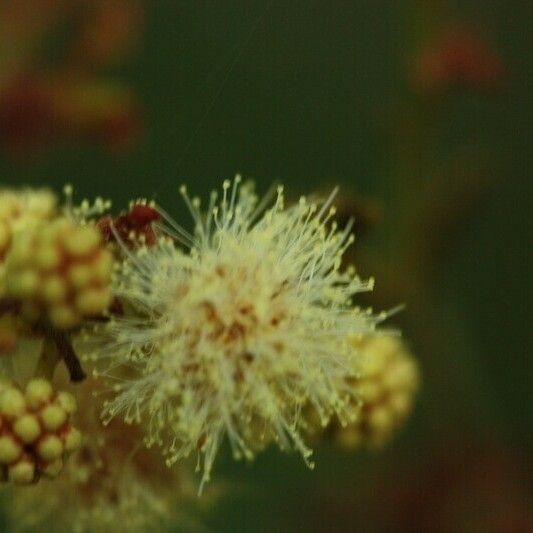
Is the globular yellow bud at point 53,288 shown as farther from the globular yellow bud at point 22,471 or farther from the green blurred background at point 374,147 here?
the green blurred background at point 374,147

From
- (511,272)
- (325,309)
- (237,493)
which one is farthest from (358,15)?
(325,309)

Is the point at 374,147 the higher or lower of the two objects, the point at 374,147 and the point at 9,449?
the higher

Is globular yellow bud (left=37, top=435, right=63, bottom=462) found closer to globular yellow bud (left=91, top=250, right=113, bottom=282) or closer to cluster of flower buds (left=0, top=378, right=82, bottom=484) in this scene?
cluster of flower buds (left=0, top=378, right=82, bottom=484)

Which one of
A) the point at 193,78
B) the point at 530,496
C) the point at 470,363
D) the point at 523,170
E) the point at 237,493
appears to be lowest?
the point at 237,493

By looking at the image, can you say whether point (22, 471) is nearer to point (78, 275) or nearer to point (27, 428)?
point (27, 428)

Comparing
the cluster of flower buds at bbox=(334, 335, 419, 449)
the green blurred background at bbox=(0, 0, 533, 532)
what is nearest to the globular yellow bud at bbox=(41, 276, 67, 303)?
the cluster of flower buds at bbox=(334, 335, 419, 449)

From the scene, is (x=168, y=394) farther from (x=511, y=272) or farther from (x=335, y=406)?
(x=511, y=272)

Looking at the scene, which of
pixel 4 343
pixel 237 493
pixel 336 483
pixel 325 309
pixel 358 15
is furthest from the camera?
pixel 358 15

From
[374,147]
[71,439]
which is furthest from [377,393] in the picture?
[374,147]
